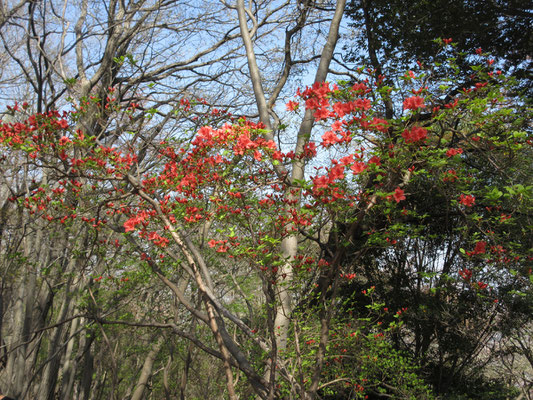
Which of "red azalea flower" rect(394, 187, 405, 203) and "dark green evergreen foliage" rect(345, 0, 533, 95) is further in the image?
"dark green evergreen foliage" rect(345, 0, 533, 95)

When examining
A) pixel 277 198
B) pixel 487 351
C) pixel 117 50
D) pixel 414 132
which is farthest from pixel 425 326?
pixel 117 50

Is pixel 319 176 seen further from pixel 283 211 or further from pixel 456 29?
pixel 456 29

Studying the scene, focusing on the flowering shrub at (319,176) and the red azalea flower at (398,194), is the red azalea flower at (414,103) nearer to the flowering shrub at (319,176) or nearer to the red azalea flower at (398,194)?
the flowering shrub at (319,176)

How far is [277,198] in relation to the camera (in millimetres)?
2938

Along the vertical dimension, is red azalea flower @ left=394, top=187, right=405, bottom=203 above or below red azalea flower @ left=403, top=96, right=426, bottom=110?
below

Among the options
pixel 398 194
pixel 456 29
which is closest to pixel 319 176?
pixel 398 194

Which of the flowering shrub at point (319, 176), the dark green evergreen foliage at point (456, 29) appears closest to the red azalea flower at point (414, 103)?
the flowering shrub at point (319, 176)

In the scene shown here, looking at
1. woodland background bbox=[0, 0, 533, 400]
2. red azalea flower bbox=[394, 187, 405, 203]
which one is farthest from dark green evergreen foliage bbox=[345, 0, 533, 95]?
red azalea flower bbox=[394, 187, 405, 203]

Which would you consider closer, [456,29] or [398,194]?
[398,194]

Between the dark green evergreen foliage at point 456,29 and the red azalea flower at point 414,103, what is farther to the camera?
the dark green evergreen foliage at point 456,29

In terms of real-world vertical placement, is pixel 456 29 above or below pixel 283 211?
above

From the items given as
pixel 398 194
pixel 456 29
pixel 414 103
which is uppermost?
pixel 456 29

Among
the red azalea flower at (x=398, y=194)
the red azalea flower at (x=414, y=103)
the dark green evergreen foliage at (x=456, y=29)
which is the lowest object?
the red azalea flower at (x=398, y=194)

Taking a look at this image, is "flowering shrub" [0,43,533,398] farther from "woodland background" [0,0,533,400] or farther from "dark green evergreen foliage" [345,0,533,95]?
"dark green evergreen foliage" [345,0,533,95]
